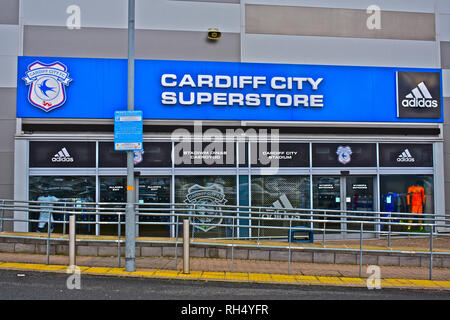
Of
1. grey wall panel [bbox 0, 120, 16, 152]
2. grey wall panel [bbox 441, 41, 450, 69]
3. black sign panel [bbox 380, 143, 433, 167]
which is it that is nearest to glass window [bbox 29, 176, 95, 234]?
grey wall panel [bbox 0, 120, 16, 152]

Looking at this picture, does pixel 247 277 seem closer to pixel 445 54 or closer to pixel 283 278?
pixel 283 278

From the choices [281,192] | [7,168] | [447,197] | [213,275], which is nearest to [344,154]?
[281,192]

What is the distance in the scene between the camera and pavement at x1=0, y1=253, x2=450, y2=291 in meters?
7.93

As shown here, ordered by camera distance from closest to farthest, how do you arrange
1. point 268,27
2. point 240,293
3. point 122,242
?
point 240,293
point 122,242
point 268,27

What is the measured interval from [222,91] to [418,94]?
637cm

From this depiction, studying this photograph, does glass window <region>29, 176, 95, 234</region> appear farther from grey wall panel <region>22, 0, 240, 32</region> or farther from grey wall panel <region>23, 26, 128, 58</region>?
grey wall panel <region>22, 0, 240, 32</region>

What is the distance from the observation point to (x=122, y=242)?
9.06 meters

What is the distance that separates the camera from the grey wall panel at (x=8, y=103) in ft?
40.7

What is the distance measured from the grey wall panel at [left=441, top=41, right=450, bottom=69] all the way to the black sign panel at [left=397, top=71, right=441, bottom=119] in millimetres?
435

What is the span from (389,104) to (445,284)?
275 inches

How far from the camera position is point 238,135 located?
12938 millimetres

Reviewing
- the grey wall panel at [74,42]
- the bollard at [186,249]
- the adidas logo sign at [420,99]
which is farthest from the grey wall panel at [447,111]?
the grey wall panel at [74,42]
